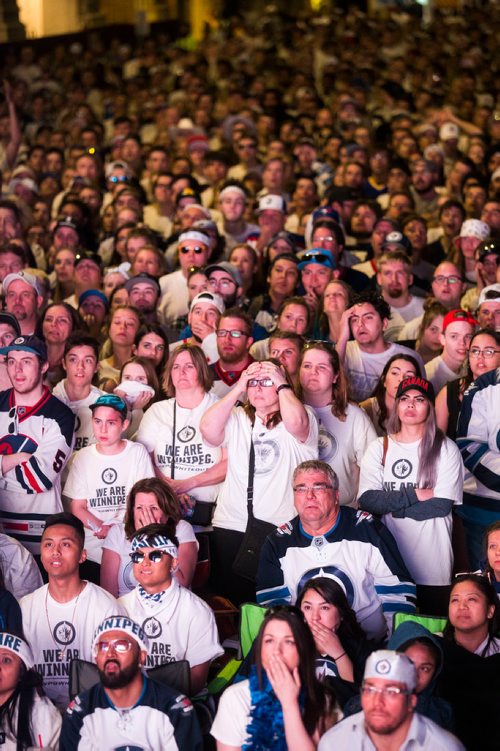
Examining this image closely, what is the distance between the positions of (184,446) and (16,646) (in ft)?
6.15

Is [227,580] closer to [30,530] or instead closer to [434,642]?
[30,530]

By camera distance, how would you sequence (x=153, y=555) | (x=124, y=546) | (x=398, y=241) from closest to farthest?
(x=153, y=555), (x=124, y=546), (x=398, y=241)

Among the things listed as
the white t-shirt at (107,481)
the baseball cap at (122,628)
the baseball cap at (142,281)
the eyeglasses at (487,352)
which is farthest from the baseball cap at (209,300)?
the baseball cap at (122,628)

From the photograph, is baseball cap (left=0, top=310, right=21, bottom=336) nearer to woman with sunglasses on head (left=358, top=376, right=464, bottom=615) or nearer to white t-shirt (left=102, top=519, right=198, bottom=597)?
white t-shirt (left=102, top=519, right=198, bottom=597)

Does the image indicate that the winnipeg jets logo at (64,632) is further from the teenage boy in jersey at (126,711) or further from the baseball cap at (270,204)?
the baseball cap at (270,204)

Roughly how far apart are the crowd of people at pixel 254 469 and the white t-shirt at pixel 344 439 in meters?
0.01

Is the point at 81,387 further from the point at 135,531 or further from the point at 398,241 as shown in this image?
the point at 398,241

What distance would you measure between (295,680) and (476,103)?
489 inches

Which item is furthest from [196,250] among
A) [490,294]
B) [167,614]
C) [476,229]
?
[167,614]

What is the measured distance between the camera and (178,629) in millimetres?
5820

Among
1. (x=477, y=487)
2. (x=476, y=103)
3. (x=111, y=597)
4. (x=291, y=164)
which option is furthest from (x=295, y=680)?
(x=476, y=103)

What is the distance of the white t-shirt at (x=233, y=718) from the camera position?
Answer: 508 centimetres

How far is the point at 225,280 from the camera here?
8703mm

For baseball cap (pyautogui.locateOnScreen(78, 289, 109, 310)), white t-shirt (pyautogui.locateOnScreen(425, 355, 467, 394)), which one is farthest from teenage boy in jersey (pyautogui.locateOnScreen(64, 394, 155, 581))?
baseball cap (pyautogui.locateOnScreen(78, 289, 109, 310))
